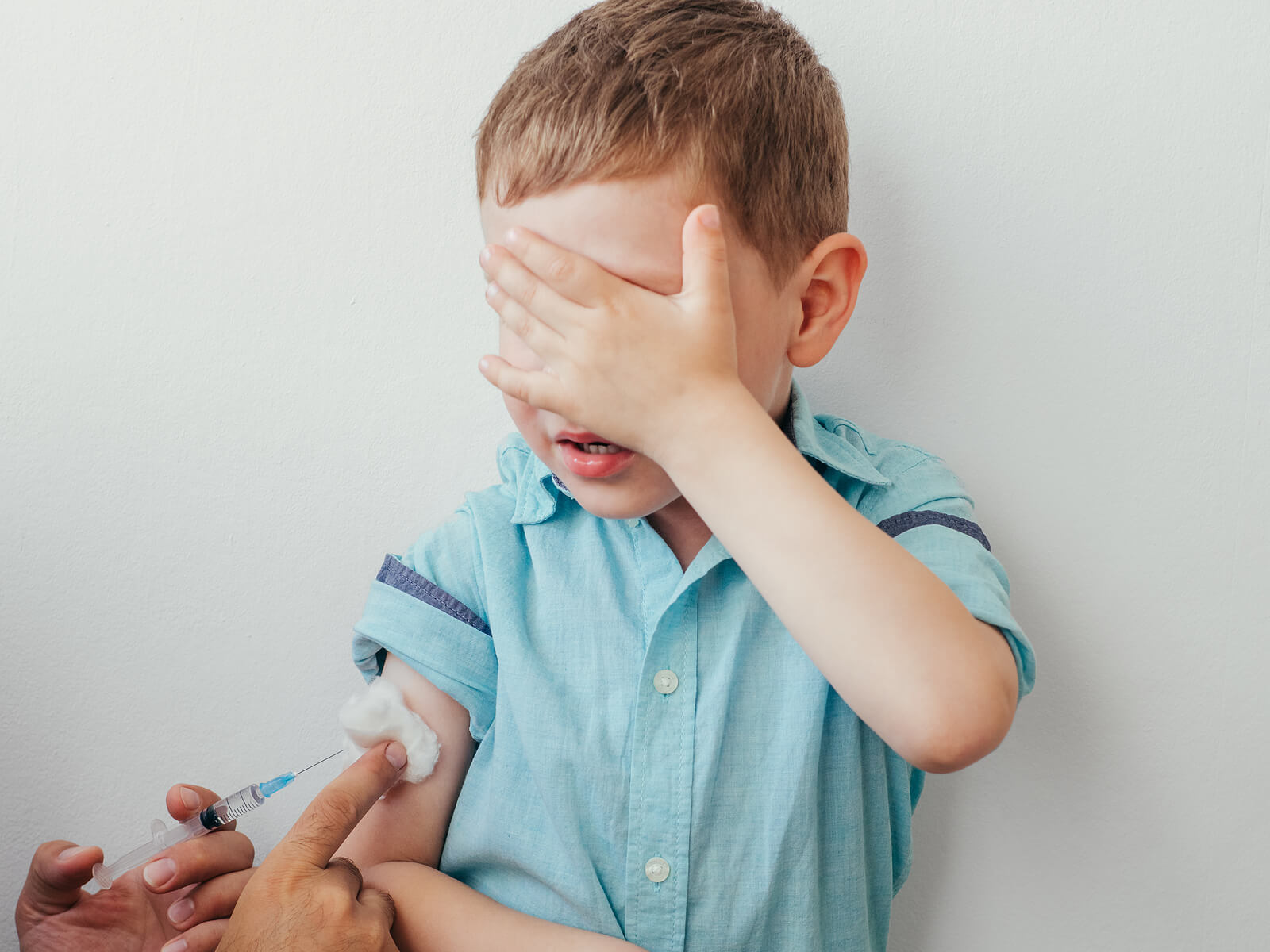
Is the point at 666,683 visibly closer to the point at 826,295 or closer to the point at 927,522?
the point at 927,522

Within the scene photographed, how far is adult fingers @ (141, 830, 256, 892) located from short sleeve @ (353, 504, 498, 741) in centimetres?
22

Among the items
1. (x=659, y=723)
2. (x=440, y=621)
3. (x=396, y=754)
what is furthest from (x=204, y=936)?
(x=659, y=723)

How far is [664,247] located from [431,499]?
484 mm

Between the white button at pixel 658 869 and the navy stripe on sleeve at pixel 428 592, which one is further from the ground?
the navy stripe on sleeve at pixel 428 592

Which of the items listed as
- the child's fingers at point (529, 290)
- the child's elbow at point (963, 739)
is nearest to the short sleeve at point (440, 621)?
the child's fingers at point (529, 290)

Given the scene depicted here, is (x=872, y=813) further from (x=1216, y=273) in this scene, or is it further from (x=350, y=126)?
(x=350, y=126)

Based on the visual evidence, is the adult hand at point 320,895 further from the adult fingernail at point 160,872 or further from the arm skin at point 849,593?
the arm skin at point 849,593

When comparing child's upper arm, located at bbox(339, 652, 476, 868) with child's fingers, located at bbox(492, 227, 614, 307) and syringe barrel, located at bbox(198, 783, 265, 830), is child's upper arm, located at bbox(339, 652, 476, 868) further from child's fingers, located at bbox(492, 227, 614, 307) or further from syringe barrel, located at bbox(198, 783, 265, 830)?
child's fingers, located at bbox(492, 227, 614, 307)

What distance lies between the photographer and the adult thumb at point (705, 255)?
72 centimetres

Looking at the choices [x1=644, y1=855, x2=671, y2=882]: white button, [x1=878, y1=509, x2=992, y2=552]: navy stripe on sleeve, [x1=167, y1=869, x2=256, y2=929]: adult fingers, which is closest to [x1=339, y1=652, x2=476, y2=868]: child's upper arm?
[x1=167, y1=869, x2=256, y2=929]: adult fingers

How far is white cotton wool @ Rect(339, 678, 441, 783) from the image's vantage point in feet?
3.02

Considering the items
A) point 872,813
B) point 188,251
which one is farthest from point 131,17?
point 872,813

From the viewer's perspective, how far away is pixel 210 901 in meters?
0.95

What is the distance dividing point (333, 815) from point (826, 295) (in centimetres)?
63
